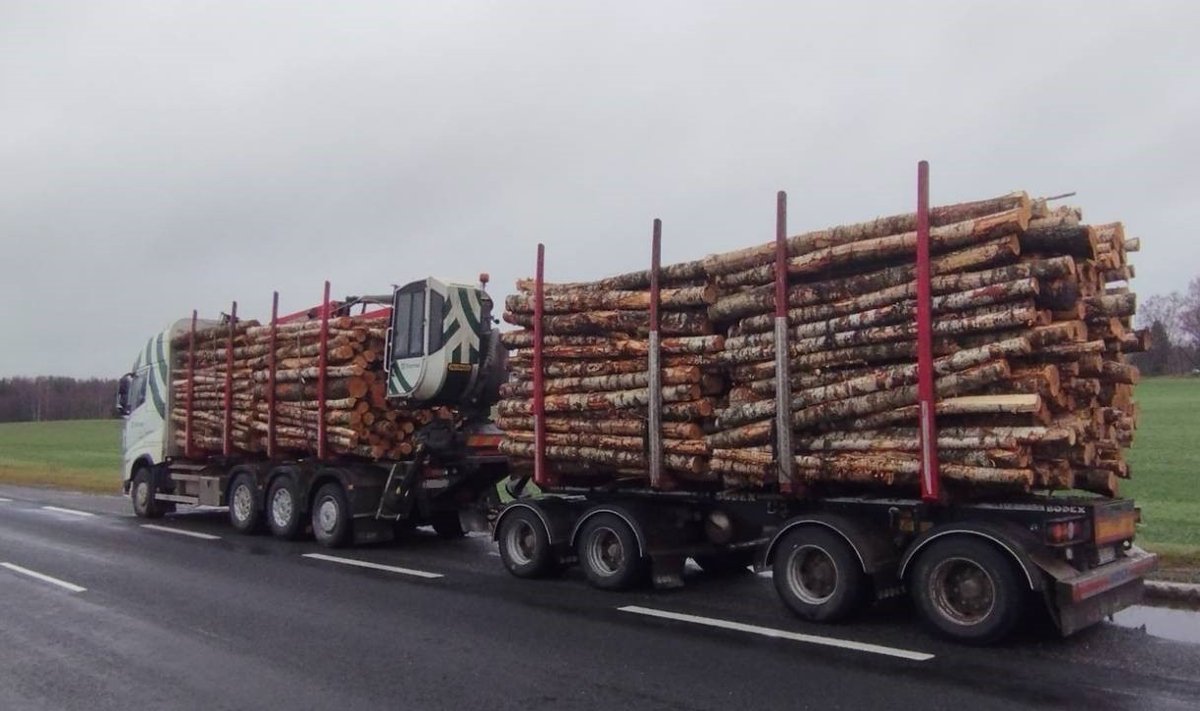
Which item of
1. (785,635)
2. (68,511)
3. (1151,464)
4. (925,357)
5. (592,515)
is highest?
(925,357)

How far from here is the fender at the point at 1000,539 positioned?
7.15 m

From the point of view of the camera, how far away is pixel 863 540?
26.5 feet

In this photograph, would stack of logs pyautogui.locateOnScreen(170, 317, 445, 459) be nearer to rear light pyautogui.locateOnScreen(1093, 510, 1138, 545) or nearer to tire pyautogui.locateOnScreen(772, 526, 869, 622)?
tire pyautogui.locateOnScreen(772, 526, 869, 622)

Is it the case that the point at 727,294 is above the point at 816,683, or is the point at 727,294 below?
above

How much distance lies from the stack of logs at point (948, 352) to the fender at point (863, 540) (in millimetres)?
357

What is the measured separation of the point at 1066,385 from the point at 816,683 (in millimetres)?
→ 3041

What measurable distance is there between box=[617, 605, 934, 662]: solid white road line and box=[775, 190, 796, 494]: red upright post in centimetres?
122

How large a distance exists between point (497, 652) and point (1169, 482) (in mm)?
18714

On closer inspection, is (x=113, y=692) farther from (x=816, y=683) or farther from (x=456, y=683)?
(x=816, y=683)

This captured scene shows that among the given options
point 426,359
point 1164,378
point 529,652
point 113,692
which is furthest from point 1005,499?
point 1164,378

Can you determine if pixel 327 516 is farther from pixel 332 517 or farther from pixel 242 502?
pixel 242 502

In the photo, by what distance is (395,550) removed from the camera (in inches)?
542

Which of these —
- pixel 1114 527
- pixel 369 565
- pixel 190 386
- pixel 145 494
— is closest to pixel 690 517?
pixel 1114 527

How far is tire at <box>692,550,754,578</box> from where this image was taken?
1079 centimetres
